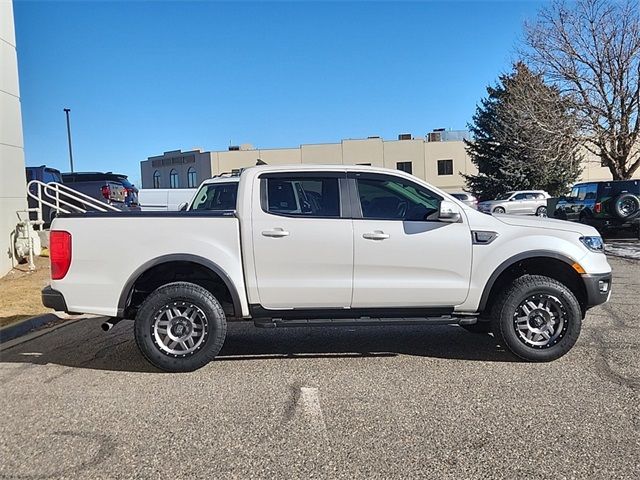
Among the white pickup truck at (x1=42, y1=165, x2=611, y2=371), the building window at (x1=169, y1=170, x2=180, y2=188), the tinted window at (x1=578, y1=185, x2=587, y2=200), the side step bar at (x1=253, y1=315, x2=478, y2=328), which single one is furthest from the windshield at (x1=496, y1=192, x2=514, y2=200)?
the building window at (x1=169, y1=170, x2=180, y2=188)

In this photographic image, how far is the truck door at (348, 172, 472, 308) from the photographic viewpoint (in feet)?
16.5

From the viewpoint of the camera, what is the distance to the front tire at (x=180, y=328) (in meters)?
4.95

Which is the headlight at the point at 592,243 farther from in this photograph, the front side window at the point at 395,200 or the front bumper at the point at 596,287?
the front side window at the point at 395,200

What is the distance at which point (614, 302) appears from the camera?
7.86m

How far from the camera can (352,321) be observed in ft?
16.9

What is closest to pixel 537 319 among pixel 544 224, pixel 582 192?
pixel 544 224

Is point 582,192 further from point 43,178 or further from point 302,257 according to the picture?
point 43,178

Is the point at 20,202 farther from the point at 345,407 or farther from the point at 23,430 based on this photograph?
the point at 345,407

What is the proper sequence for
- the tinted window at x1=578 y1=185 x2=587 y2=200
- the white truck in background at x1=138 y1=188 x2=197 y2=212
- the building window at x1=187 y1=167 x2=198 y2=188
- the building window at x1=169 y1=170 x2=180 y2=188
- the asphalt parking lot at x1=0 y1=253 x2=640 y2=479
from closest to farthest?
the asphalt parking lot at x1=0 y1=253 x2=640 y2=479, the tinted window at x1=578 y1=185 x2=587 y2=200, the white truck in background at x1=138 y1=188 x2=197 y2=212, the building window at x1=187 y1=167 x2=198 y2=188, the building window at x1=169 y1=170 x2=180 y2=188

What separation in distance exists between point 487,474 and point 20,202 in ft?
34.8

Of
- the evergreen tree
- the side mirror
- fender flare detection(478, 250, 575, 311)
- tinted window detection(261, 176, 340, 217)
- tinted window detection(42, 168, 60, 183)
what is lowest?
fender flare detection(478, 250, 575, 311)

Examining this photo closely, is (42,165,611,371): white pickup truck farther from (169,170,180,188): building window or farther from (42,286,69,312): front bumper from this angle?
(169,170,180,188): building window

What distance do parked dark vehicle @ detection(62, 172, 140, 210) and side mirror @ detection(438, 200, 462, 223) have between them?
1349 cm

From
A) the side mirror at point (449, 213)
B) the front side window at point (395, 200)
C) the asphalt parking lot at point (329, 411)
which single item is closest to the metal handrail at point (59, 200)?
the asphalt parking lot at point (329, 411)
